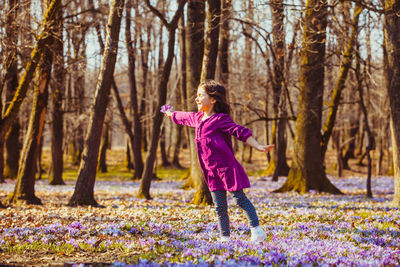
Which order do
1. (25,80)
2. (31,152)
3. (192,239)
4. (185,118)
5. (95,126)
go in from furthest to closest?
Answer: (31,152) → (95,126) → (25,80) → (185,118) → (192,239)

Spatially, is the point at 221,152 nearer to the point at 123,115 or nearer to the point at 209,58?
the point at 209,58

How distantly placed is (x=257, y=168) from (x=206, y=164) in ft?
97.3

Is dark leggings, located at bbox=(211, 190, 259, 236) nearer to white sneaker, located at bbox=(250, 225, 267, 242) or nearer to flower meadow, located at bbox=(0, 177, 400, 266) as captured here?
white sneaker, located at bbox=(250, 225, 267, 242)

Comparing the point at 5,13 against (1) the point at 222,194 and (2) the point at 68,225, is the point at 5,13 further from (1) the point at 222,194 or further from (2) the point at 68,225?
(1) the point at 222,194

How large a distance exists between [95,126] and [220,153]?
6.18 metres

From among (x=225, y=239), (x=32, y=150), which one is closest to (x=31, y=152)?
(x=32, y=150)

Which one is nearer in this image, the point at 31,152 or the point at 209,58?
the point at 209,58

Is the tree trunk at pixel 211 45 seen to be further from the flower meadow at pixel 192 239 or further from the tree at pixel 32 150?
the tree at pixel 32 150

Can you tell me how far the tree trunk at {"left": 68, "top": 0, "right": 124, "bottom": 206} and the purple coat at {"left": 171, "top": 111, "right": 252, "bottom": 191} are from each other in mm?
5779

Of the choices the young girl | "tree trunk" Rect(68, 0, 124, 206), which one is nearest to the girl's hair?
the young girl

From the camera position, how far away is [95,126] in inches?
432

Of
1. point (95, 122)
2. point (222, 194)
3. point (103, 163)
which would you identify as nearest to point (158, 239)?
point (222, 194)

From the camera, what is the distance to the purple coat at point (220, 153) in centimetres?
565

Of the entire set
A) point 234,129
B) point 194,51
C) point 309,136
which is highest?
point 194,51
